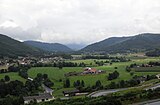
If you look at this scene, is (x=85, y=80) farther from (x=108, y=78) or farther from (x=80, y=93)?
(x=80, y=93)

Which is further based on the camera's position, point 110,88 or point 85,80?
point 85,80

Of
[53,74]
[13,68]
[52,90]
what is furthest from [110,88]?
[13,68]

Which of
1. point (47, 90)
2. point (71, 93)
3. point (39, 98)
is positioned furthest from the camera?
point (47, 90)

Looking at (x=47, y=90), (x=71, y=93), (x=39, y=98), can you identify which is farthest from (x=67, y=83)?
(x=39, y=98)

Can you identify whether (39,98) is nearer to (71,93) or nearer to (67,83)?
(71,93)

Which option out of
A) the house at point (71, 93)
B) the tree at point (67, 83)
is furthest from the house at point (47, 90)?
the house at point (71, 93)

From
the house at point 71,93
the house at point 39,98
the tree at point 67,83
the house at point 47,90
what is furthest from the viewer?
the tree at point 67,83

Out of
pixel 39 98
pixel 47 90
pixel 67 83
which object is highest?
pixel 67 83

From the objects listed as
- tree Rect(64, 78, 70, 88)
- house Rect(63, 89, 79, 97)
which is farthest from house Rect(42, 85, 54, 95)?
house Rect(63, 89, 79, 97)

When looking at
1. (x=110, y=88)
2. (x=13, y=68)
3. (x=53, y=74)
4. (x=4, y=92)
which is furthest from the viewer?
(x=13, y=68)

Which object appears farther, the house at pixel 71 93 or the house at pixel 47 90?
the house at pixel 47 90

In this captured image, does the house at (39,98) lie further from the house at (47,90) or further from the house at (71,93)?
the house at (47,90)
